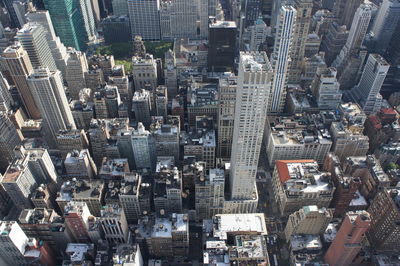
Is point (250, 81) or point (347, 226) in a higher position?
point (250, 81)

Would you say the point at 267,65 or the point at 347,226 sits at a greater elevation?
the point at 267,65

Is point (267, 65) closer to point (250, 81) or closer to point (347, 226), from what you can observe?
point (250, 81)

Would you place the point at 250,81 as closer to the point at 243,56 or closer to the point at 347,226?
the point at 243,56

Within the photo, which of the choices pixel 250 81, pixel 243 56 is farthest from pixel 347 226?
pixel 243 56

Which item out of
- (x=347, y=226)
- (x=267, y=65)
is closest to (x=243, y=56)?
(x=267, y=65)

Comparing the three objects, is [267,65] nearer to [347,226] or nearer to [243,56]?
[243,56]

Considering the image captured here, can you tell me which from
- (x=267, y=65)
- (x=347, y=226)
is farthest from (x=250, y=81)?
(x=347, y=226)
